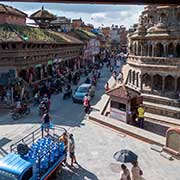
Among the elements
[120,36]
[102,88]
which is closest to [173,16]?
[102,88]

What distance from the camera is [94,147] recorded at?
1555 centimetres

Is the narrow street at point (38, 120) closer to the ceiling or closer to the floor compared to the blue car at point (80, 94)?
closer to the floor

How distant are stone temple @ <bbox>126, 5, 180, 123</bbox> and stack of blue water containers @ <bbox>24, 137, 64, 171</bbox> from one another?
38.6 ft

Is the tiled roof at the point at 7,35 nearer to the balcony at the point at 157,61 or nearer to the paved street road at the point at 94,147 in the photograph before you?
the paved street road at the point at 94,147

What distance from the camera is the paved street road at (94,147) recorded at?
1280 centimetres

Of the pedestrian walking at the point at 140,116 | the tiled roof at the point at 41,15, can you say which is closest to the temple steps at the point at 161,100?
the pedestrian walking at the point at 140,116

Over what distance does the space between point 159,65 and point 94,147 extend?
12119 mm

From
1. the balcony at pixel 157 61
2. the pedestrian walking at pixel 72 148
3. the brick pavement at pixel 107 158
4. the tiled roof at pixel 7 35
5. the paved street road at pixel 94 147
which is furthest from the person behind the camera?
the tiled roof at pixel 7 35

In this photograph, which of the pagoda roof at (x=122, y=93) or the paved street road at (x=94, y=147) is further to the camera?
the pagoda roof at (x=122, y=93)

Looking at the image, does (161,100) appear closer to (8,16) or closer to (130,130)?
(130,130)

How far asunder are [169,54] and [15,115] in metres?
13.8

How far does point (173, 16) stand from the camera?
27.9 metres

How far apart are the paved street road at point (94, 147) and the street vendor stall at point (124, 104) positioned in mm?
1659

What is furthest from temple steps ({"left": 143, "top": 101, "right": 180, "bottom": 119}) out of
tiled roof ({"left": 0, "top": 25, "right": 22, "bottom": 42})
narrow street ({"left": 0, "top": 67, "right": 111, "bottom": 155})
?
tiled roof ({"left": 0, "top": 25, "right": 22, "bottom": 42})
